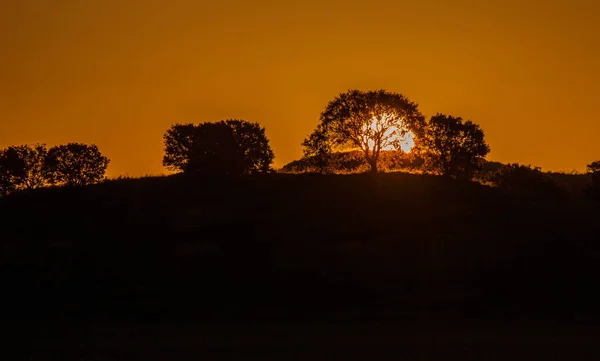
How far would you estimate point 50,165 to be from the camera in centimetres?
13125

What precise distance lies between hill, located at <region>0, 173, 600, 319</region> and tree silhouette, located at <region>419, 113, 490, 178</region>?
35.1 m

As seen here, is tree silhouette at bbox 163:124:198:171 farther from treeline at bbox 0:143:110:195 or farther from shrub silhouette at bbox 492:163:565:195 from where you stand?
shrub silhouette at bbox 492:163:565:195

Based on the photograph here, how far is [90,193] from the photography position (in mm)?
82688

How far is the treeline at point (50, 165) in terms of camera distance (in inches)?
5113

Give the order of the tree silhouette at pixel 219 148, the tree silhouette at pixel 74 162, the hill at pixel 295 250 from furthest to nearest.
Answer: the tree silhouette at pixel 74 162, the tree silhouette at pixel 219 148, the hill at pixel 295 250

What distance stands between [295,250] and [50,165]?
245 feet

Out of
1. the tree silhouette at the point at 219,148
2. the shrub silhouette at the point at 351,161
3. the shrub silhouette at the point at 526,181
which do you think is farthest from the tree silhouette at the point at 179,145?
the shrub silhouette at the point at 526,181

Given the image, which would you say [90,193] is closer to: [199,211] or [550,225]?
[199,211]

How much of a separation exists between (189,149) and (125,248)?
5128 cm

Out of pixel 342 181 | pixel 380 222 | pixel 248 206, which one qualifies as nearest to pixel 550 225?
pixel 380 222

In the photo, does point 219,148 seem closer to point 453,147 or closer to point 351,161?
point 351,161

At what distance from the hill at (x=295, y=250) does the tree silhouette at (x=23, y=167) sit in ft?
154

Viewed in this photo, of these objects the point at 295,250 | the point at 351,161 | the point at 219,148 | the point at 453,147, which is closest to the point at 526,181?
the point at 453,147

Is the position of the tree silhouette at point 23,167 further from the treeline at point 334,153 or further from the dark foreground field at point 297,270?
the dark foreground field at point 297,270
